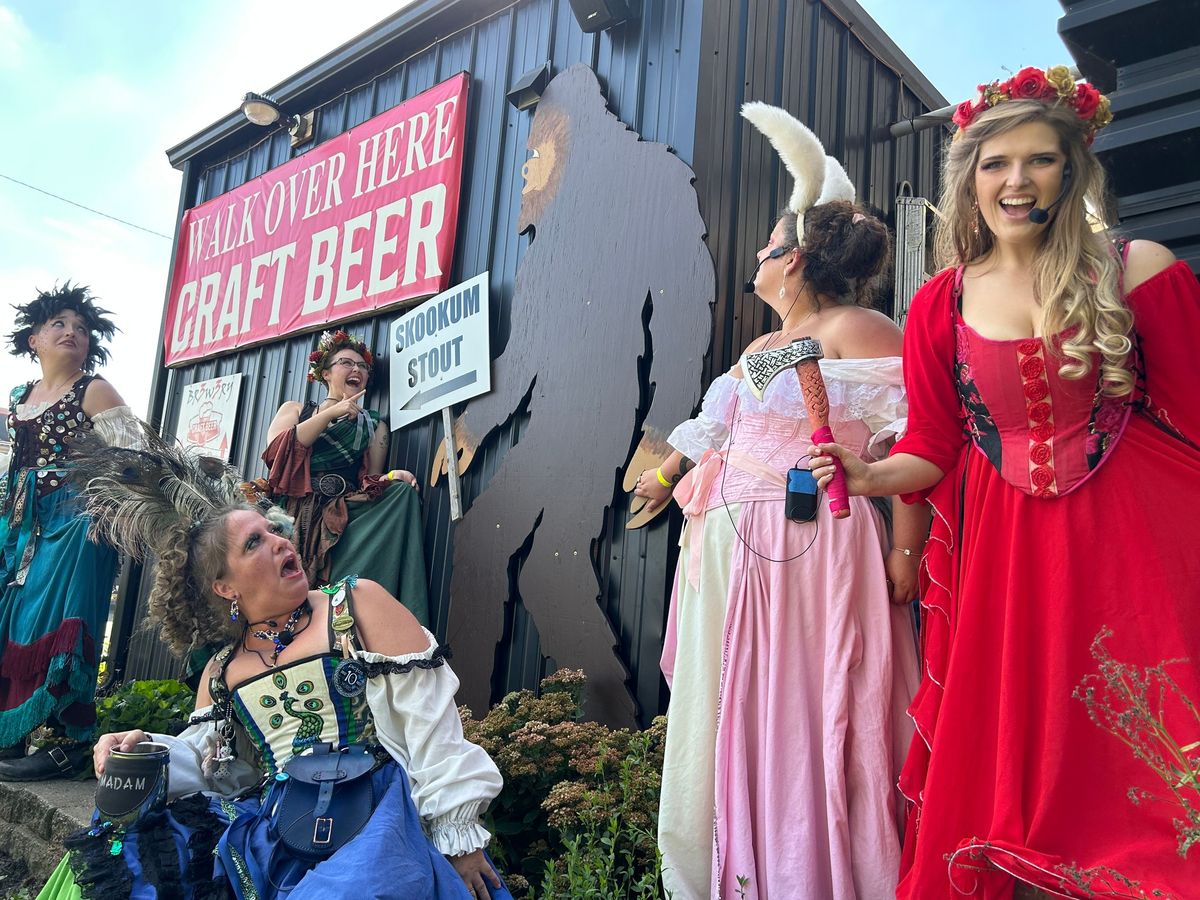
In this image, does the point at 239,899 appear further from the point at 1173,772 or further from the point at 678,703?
the point at 1173,772

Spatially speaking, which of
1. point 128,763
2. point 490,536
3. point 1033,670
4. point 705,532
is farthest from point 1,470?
point 1033,670

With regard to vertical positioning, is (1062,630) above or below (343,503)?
below

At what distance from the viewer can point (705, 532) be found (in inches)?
96.0

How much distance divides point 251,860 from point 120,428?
1.98m

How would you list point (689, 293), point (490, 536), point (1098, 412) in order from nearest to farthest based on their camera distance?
point (1098, 412), point (689, 293), point (490, 536)

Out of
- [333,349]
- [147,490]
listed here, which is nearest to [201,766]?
[147,490]

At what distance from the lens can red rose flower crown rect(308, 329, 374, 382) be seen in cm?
496

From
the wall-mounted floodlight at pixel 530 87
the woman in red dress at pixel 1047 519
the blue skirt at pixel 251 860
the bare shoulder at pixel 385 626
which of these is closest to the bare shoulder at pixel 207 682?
the blue skirt at pixel 251 860

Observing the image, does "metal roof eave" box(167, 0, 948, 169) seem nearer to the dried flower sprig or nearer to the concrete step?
the dried flower sprig

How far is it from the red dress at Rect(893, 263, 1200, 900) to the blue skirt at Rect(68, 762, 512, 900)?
37.4 inches

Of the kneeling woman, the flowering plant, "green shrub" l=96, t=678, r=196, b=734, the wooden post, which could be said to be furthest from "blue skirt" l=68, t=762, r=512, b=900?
"green shrub" l=96, t=678, r=196, b=734

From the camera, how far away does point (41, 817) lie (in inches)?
142

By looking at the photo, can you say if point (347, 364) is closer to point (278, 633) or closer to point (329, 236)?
point (329, 236)

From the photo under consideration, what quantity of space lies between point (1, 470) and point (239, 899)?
3.46 m
